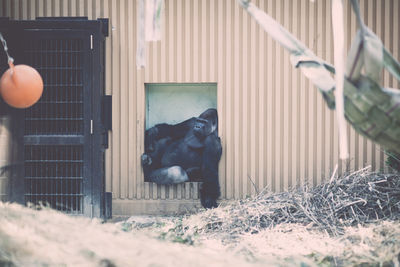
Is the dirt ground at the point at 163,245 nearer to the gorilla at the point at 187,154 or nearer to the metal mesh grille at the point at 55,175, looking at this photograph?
the gorilla at the point at 187,154

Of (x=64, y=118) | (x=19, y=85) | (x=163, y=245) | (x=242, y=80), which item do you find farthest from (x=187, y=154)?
(x=163, y=245)

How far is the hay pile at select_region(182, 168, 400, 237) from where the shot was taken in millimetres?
3975

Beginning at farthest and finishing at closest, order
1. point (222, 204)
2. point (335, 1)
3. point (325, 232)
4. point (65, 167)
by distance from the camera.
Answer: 1. point (222, 204)
2. point (65, 167)
3. point (325, 232)
4. point (335, 1)

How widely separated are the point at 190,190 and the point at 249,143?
0.95 m

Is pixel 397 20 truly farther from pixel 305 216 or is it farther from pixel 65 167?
pixel 65 167

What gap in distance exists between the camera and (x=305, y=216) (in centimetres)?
409

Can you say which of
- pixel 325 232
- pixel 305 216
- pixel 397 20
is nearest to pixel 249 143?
pixel 305 216

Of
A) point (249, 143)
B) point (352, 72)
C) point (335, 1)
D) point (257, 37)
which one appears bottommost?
point (249, 143)

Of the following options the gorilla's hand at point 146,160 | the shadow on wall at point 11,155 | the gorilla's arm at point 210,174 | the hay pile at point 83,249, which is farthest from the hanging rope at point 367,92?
the shadow on wall at point 11,155

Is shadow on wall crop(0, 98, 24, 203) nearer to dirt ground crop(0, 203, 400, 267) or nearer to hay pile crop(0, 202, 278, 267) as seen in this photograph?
dirt ground crop(0, 203, 400, 267)

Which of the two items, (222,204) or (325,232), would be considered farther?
(222,204)

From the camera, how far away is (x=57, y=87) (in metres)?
4.98

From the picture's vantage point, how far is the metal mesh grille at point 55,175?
4.95m

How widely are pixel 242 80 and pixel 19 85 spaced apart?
8.60 ft
